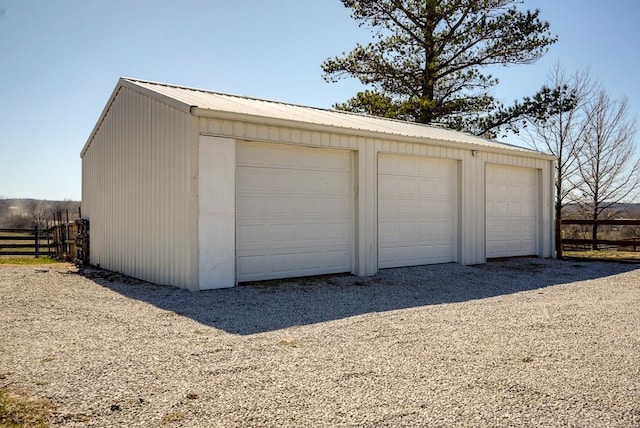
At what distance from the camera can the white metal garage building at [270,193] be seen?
6.68 m

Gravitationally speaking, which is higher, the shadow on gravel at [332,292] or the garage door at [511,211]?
the garage door at [511,211]

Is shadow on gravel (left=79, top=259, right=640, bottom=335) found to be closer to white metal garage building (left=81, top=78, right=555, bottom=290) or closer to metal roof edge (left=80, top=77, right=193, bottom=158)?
white metal garage building (left=81, top=78, right=555, bottom=290)

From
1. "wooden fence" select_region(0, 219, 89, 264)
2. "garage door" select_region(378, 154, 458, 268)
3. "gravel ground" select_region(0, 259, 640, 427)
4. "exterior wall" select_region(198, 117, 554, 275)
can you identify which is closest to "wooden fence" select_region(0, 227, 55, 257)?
"wooden fence" select_region(0, 219, 89, 264)

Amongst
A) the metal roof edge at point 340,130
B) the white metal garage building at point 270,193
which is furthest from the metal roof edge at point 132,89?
the metal roof edge at point 340,130

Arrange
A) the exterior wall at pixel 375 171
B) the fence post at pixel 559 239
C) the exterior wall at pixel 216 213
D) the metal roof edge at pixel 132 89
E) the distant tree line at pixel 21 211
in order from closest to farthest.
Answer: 1. the exterior wall at pixel 216 213
2. the metal roof edge at pixel 132 89
3. the exterior wall at pixel 375 171
4. the fence post at pixel 559 239
5. the distant tree line at pixel 21 211

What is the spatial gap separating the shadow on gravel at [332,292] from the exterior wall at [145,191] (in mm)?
379

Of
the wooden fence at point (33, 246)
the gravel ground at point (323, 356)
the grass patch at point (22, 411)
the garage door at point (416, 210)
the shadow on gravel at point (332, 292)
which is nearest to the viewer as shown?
the grass patch at point (22, 411)

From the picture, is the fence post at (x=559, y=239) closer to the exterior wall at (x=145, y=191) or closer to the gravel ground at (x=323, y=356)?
the gravel ground at (x=323, y=356)

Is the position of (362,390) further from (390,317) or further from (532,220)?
(532,220)

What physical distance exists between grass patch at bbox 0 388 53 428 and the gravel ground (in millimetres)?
63

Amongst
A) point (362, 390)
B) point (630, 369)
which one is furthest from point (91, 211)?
point (630, 369)

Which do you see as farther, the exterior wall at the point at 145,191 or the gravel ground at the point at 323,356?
the exterior wall at the point at 145,191

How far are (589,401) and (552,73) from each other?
734 inches

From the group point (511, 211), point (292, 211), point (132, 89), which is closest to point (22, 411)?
point (292, 211)
